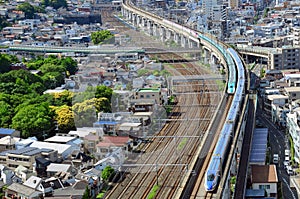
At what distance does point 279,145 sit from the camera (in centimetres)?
620

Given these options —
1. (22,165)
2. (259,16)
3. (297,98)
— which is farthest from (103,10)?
(22,165)

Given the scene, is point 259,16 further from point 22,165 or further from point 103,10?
point 22,165

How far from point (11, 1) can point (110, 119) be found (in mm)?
14321

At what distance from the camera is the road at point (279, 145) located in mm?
4941

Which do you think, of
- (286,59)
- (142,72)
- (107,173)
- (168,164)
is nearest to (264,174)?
(168,164)

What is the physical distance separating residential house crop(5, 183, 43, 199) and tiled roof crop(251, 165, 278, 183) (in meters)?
1.92

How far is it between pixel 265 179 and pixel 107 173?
1.45 metres

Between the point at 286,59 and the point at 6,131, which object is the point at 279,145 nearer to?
the point at 6,131

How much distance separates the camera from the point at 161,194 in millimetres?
4805

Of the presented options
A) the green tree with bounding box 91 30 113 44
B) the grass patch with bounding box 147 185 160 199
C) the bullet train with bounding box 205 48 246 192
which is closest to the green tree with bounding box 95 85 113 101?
the bullet train with bounding box 205 48 246 192

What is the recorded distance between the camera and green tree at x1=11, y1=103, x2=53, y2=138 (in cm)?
652

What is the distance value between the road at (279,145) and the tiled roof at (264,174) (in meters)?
0.19

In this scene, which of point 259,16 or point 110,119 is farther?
point 259,16

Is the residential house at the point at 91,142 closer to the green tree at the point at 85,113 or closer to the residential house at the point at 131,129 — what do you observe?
the residential house at the point at 131,129
